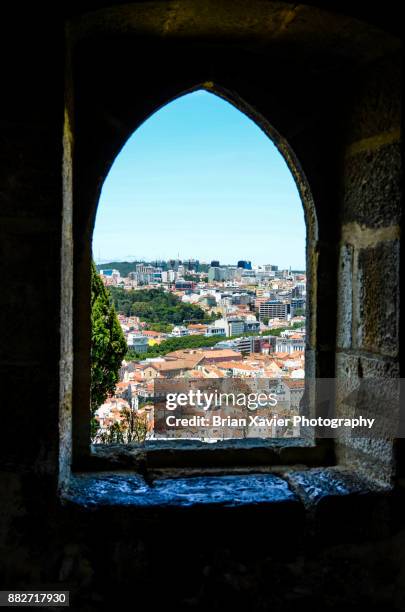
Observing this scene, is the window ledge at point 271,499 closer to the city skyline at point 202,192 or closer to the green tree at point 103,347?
the city skyline at point 202,192

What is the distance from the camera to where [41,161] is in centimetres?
133

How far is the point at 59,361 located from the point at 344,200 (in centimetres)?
93

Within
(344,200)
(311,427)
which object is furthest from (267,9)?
(311,427)

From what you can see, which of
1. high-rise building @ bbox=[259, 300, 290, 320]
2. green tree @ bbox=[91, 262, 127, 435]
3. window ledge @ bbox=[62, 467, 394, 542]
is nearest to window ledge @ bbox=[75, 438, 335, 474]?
window ledge @ bbox=[62, 467, 394, 542]

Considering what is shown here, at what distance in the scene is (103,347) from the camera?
11.8 ft

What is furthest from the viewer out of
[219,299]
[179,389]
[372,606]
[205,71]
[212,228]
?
[212,228]

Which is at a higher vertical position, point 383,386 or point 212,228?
point 212,228

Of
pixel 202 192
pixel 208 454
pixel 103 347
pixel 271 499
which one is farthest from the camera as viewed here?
pixel 202 192

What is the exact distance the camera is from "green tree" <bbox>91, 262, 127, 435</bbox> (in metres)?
3.46

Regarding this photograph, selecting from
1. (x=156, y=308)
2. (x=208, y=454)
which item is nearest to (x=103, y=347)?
(x=156, y=308)

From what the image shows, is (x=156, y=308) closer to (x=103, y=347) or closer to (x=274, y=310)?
(x=274, y=310)

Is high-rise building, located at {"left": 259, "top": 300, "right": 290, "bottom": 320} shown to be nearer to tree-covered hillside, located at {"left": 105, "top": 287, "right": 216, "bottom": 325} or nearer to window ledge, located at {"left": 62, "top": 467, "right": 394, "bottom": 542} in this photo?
tree-covered hillside, located at {"left": 105, "top": 287, "right": 216, "bottom": 325}

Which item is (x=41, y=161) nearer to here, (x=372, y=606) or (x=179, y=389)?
(x=179, y=389)

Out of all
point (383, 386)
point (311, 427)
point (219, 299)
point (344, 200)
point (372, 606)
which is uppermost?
point (344, 200)
